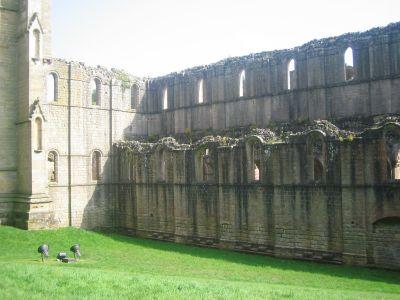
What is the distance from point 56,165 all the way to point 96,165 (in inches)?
122

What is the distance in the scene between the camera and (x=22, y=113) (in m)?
28.2

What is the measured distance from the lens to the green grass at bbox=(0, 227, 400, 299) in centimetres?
1239

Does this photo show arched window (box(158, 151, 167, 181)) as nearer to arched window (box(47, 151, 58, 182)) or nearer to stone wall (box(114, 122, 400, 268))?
stone wall (box(114, 122, 400, 268))

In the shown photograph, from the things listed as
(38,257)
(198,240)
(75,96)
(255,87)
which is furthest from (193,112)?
(38,257)

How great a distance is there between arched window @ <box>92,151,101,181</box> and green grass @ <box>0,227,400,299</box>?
448cm

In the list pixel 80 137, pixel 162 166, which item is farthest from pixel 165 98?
pixel 162 166

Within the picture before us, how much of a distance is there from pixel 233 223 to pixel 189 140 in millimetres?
8878

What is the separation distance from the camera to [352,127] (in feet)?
81.5

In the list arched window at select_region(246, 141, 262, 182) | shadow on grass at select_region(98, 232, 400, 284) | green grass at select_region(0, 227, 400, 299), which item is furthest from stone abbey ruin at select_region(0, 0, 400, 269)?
green grass at select_region(0, 227, 400, 299)

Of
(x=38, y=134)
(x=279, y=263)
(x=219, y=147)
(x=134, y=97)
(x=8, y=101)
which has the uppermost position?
(x=134, y=97)

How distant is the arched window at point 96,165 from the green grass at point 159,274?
448 cm

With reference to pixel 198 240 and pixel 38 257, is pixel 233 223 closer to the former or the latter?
pixel 198 240

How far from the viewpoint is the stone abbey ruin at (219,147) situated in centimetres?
2031

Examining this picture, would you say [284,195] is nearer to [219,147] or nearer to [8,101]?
[219,147]
